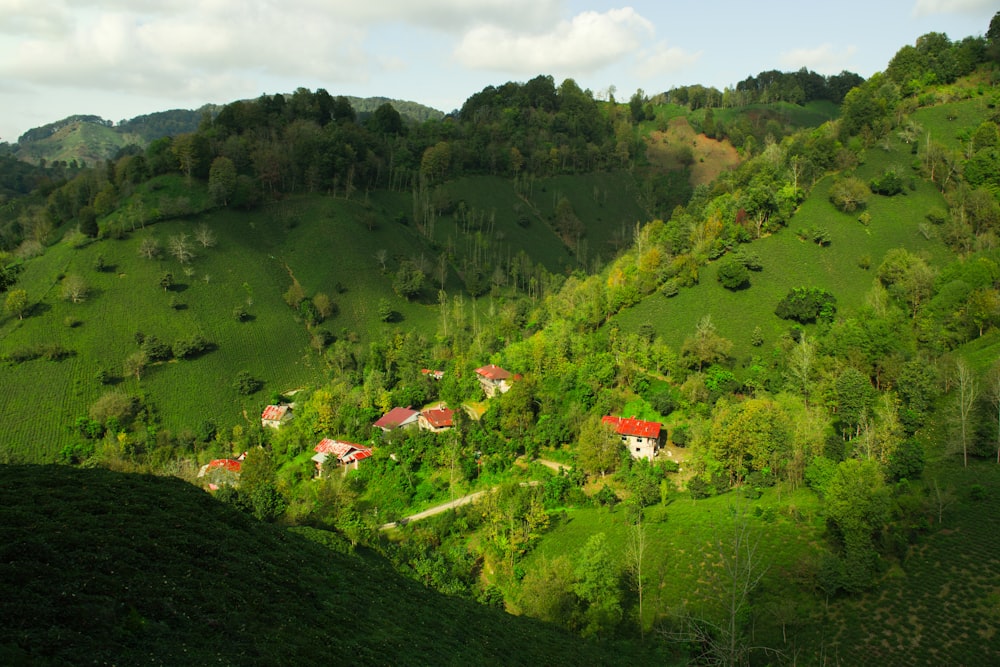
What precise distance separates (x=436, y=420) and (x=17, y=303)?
42.9 m

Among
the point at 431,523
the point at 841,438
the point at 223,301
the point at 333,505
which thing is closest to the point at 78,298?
the point at 223,301

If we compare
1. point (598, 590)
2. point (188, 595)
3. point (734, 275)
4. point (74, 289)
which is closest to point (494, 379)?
point (734, 275)

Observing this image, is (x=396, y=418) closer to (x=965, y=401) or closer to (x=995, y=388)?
(x=965, y=401)

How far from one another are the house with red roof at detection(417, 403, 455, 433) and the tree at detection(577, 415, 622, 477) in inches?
504

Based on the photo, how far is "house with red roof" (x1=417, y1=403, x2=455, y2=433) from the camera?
48938 mm

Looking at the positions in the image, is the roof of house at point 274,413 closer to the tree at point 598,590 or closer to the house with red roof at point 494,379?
the house with red roof at point 494,379

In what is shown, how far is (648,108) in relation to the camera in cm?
14175

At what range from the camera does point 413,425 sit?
162 feet

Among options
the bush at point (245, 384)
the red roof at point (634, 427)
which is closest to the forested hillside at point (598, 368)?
the bush at point (245, 384)

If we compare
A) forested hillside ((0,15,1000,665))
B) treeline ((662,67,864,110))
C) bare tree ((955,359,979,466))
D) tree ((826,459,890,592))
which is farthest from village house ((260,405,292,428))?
treeline ((662,67,864,110))

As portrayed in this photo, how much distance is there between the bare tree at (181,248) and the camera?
67062 mm

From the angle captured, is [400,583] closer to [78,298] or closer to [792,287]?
[792,287]

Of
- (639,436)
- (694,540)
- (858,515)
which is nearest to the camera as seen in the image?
(858,515)

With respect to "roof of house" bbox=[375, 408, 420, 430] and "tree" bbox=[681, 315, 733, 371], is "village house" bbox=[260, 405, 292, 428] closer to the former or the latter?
"roof of house" bbox=[375, 408, 420, 430]
